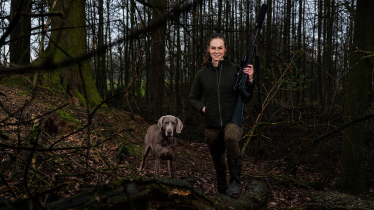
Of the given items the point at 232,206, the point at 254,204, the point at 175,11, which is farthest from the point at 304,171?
the point at 175,11

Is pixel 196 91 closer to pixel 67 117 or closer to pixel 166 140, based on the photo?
pixel 166 140

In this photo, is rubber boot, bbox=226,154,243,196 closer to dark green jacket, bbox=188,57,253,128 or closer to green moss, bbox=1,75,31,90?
dark green jacket, bbox=188,57,253,128

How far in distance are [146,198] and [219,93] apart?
6.71 ft

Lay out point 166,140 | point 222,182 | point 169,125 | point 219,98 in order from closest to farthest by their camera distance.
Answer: point 219,98
point 222,182
point 169,125
point 166,140

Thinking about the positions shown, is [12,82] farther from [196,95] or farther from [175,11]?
[175,11]

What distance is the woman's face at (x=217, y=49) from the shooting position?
392cm

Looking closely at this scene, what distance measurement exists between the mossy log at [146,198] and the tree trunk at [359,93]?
236 inches

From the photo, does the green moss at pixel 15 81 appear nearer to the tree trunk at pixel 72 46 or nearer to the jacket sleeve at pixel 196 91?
the tree trunk at pixel 72 46

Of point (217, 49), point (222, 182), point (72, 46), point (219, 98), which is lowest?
point (222, 182)

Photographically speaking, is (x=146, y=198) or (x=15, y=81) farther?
(x=15, y=81)

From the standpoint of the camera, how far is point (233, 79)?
12.6 feet

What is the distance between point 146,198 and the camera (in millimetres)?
2230

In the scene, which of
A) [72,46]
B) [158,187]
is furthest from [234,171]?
[72,46]

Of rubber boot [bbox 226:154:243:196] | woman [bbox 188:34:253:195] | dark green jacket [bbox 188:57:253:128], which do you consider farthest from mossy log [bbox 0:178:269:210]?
dark green jacket [bbox 188:57:253:128]
